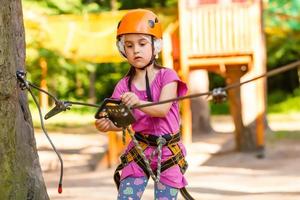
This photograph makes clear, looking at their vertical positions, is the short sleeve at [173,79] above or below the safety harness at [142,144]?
above

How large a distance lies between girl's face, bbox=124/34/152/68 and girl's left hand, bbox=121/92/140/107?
29 centimetres

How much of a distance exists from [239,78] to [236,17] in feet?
3.75

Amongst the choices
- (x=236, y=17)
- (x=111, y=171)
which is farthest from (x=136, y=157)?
(x=236, y=17)

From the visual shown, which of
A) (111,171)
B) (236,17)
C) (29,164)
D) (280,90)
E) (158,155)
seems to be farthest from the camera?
(280,90)

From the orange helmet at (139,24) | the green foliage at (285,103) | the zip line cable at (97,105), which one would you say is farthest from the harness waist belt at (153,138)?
the green foliage at (285,103)

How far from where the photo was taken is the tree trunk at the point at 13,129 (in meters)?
4.44

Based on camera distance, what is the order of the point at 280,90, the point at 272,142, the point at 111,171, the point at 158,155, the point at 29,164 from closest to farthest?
the point at 158,155 < the point at 29,164 < the point at 111,171 < the point at 272,142 < the point at 280,90

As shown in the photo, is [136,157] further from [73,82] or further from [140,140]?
[73,82]

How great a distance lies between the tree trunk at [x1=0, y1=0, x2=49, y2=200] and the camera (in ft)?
14.6

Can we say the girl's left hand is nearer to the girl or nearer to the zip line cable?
the zip line cable

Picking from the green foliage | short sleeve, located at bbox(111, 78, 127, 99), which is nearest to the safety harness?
short sleeve, located at bbox(111, 78, 127, 99)

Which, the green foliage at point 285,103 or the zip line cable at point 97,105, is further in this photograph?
the green foliage at point 285,103

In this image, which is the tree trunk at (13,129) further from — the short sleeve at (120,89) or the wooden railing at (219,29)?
the wooden railing at (219,29)

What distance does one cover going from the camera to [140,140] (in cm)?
383
